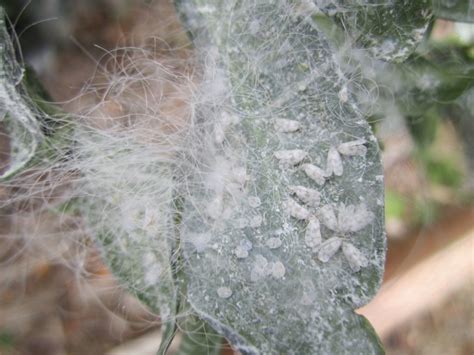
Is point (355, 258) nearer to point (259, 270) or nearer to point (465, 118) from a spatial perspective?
point (259, 270)

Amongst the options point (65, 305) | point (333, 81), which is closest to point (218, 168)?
point (333, 81)

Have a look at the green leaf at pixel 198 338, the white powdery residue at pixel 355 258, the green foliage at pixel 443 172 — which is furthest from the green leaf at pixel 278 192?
the green foliage at pixel 443 172

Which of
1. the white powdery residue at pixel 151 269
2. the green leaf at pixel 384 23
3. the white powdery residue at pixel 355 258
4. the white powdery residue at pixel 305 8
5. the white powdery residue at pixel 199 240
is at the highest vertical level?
the white powdery residue at pixel 305 8

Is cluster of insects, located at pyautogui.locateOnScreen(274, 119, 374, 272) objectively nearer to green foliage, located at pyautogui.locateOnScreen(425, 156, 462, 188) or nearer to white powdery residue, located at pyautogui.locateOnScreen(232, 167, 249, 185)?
white powdery residue, located at pyautogui.locateOnScreen(232, 167, 249, 185)

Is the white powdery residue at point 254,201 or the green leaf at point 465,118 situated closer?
the white powdery residue at point 254,201

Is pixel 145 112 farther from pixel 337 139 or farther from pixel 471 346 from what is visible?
pixel 471 346

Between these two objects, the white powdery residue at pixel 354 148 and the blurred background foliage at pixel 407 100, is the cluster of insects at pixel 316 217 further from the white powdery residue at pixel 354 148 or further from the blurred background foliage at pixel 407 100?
the blurred background foliage at pixel 407 100

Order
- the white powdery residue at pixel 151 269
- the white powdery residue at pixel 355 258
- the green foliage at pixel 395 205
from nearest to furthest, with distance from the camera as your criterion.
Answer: the white powdery residue at pixel 355 258
the white powdery residue at pixel 151 269
the green foliage at pixel 395 205
